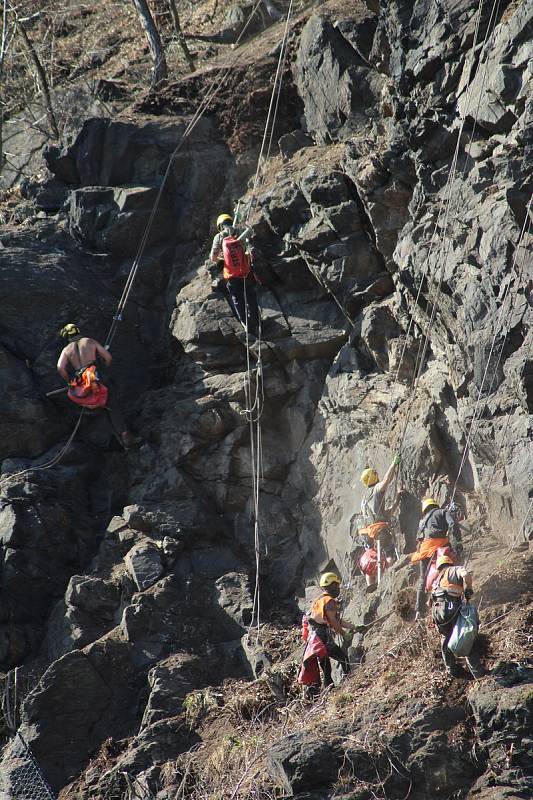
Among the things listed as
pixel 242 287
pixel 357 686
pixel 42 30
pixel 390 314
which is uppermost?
pixel 42 30

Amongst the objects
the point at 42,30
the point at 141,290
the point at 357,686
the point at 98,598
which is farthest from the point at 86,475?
the point at 42,30

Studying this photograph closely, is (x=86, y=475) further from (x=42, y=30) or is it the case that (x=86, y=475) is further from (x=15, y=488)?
(x=42, y=30)

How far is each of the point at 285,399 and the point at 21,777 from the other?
261 inches

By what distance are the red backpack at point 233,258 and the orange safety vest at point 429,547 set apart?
5.87m

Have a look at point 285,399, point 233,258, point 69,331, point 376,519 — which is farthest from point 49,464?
point 376,519

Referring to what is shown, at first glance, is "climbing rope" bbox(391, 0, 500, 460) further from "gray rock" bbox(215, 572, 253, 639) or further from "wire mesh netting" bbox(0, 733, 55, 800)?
"wire mesh netting" bbox(0, 733, 55, 800)

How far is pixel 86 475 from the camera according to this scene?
50.8 feet

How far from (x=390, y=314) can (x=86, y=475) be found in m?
5.50

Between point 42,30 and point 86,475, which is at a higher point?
point 42,30

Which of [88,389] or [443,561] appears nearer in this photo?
[443,561]

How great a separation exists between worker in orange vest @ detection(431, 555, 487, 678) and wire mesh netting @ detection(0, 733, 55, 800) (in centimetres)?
525

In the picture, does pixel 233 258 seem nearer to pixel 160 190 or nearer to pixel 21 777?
pixel 160 190

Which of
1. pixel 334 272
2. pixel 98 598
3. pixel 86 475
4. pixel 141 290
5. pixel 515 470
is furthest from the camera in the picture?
pixel 141 290

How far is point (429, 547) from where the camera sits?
10.9m
